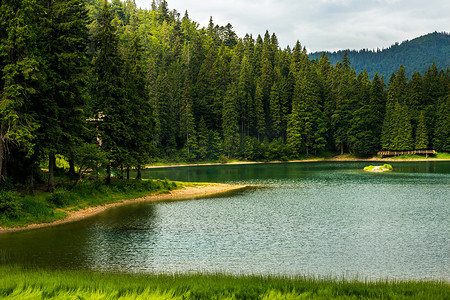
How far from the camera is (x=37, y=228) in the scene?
90.5 ft

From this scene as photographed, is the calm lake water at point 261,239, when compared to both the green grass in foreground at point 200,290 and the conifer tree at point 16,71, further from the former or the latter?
the conifer tree at point 16,71

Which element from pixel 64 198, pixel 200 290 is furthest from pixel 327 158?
pixel 200 290

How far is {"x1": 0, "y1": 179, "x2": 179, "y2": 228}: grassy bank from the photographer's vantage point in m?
27.2

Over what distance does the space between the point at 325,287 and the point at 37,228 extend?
2332cm

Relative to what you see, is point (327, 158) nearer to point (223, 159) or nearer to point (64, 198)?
point (223, 159)

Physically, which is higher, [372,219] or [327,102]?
[327,102]

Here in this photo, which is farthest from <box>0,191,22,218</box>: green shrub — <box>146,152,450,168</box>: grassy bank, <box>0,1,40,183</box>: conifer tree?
<box>146,152,450,168</box>: grassy bank

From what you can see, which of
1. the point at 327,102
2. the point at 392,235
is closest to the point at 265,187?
the point at 392,235

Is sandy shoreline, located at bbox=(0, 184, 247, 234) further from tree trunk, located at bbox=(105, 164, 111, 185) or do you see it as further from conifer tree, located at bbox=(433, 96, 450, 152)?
conifer tree, located at bbox=(433, 96, 450, 152)

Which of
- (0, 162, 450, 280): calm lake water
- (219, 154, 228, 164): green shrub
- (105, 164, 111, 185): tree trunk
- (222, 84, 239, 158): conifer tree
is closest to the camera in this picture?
(0, 162, 450, 280): calm lake water

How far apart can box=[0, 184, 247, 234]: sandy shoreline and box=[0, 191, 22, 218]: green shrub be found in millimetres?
1321

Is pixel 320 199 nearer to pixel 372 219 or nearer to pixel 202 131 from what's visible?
pixel 372 219

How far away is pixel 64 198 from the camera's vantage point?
33344 millimetres

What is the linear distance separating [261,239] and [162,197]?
2316cm
